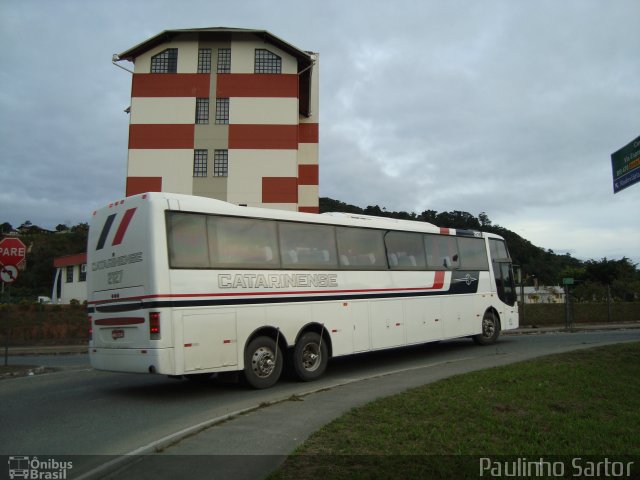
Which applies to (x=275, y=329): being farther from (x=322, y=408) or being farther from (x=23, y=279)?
(x=23, y=279)

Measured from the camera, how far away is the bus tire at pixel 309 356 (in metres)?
10.3

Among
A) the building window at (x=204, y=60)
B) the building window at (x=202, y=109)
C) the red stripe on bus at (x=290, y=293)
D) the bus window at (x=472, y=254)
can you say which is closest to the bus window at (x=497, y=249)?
the bus window at (x=472, y=254)

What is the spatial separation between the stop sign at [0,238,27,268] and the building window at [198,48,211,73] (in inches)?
656

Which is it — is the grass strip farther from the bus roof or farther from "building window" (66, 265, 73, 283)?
"building window" (66, 265, 73, 283)

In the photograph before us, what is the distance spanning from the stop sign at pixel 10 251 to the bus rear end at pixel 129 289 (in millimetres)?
6171

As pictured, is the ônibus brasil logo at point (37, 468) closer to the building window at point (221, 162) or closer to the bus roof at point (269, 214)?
the bus roof at point (269, 214)

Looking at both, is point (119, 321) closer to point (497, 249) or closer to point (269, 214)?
point (269, 214)

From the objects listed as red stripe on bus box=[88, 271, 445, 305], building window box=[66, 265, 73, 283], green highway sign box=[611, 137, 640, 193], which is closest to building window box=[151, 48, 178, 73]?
building window box=[66, 265, 73, 283]

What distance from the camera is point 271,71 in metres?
28.8

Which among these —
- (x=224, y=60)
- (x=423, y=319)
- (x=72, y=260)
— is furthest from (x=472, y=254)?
(x=72, y=260)

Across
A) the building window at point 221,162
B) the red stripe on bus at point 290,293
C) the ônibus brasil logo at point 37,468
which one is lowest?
the ônibus brasil logo at point 37,468

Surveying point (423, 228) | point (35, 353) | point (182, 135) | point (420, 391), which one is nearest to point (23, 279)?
point (182, 135)

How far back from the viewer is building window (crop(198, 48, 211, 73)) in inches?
1123

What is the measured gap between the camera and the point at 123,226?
30.3 ft
